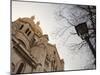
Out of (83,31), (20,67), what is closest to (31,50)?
(20,67)

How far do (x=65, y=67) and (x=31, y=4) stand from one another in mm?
764

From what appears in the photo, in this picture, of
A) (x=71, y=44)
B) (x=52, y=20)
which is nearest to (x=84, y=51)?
(x=71, y=44)

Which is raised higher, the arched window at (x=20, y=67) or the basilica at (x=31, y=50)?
the basilica at (x=31, y=50)

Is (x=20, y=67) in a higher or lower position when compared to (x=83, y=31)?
lower

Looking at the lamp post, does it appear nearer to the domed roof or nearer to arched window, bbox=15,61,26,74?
the domed roof

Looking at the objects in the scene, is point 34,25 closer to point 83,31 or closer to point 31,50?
point 31,50

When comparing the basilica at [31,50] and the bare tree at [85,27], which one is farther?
the bare tree at [85,27]

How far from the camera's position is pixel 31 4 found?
202 cm

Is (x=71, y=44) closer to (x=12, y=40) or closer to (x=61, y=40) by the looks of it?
(x=61, y=40)

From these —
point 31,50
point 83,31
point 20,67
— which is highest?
point 83,31

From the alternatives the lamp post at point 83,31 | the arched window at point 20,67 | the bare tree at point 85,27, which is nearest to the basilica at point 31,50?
the arched window at point 20,67

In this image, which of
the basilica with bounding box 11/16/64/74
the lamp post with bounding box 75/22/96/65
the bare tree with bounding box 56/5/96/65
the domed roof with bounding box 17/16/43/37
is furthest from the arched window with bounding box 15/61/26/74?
the lamp post with bounding box 75/22/96/65

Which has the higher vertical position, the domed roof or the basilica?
the domed roof

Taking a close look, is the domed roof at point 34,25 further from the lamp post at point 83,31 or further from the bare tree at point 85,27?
the lamp post at point 83,31
